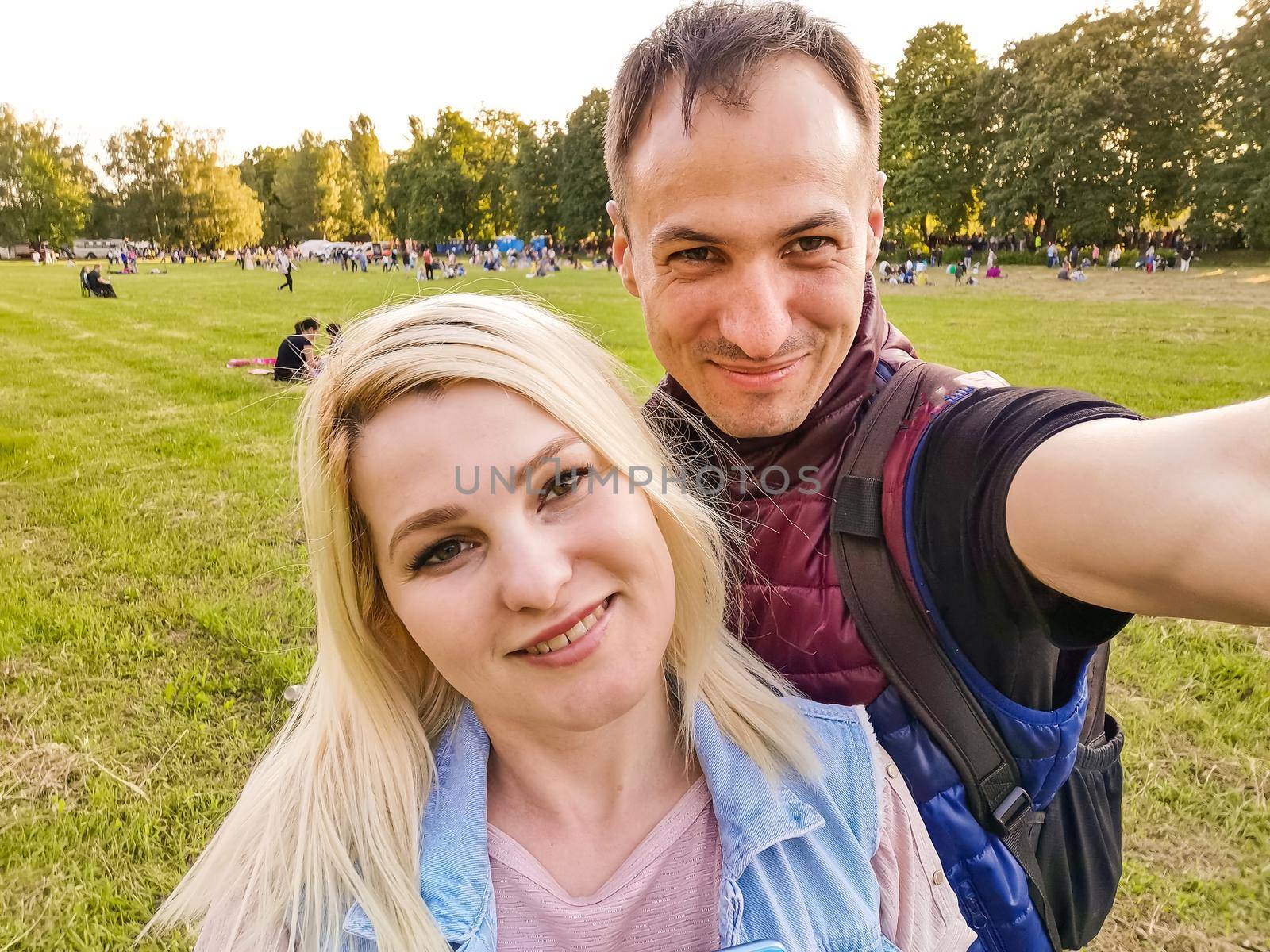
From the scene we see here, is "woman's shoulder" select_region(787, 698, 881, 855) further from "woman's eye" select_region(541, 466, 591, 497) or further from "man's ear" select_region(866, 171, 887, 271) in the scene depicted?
"man's ear" select_region(866, 171, 887, 271)

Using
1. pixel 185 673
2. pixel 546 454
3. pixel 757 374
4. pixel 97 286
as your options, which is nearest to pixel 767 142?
pixel 757 374

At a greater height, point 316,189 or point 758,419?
point 316,189

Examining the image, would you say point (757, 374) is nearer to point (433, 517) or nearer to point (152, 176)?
point (433, 517)

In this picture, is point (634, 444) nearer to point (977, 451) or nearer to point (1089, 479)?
point (977, 451)

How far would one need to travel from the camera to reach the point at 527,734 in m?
1.65

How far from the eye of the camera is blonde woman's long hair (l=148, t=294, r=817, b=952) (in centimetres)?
151

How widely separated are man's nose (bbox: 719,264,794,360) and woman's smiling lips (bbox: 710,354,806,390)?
0.12 ft

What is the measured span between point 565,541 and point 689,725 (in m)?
0.59

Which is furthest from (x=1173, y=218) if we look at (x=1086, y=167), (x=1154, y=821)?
(x=1154, y=821)

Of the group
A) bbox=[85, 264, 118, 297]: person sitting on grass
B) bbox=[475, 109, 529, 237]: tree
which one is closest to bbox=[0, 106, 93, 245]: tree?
bbox=[475, 109, 529, 237]: tree

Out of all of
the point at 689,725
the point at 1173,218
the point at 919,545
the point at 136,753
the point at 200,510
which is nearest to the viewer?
the point at 919,545

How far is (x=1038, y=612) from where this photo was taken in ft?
4.19

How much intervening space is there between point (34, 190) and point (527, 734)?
100048 mm

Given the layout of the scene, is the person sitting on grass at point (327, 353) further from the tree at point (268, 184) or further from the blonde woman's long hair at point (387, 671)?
the tree at point (268, 184)
